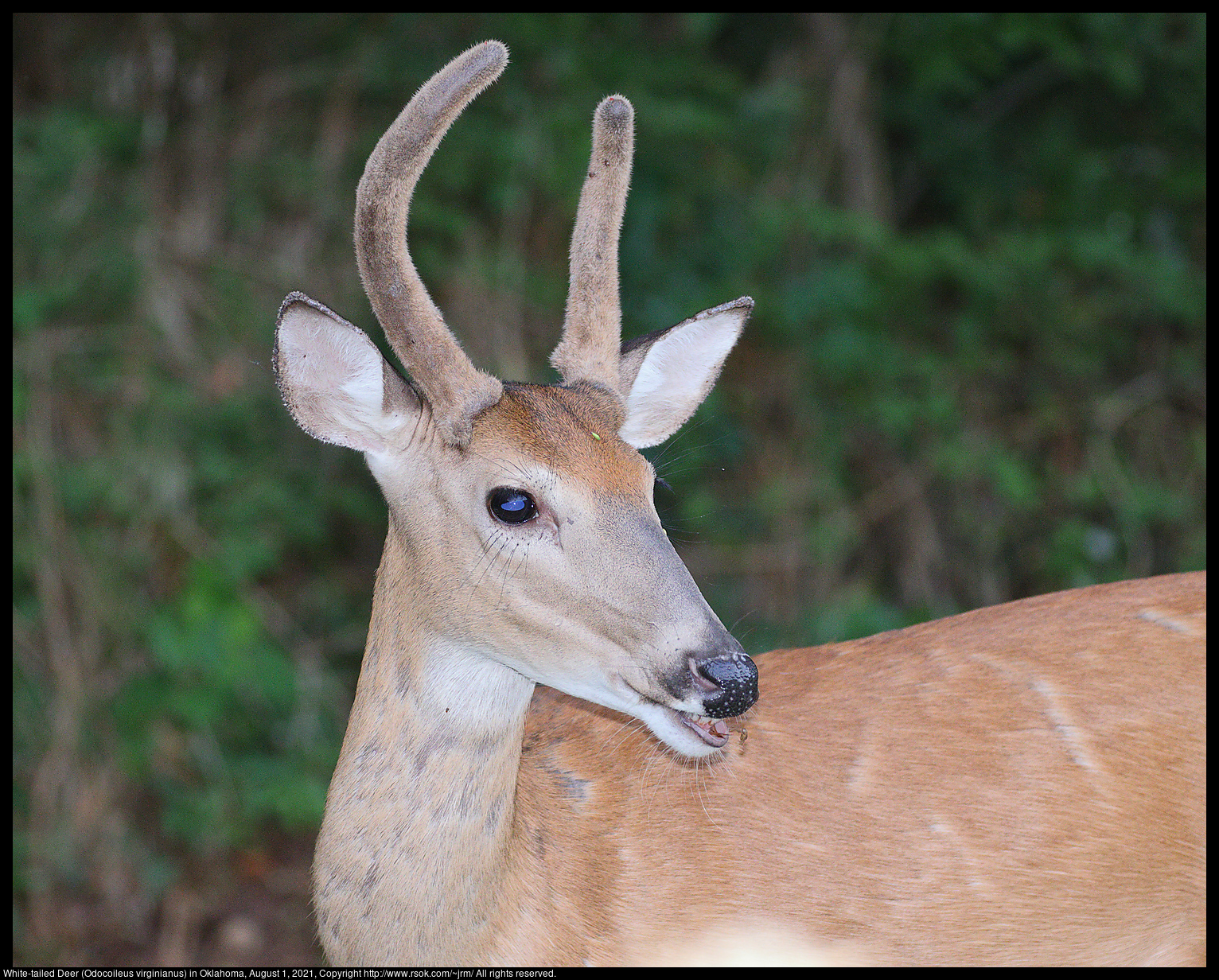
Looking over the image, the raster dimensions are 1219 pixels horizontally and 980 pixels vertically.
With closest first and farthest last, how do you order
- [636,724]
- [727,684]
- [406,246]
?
[727,684] → [406,246] → [636,724]

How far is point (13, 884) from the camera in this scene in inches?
194

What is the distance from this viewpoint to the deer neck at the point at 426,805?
2.54 metres

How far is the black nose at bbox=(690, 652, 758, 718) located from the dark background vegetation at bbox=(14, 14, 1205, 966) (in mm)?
2745

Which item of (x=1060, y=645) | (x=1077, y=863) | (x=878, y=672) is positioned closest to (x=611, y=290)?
(x=878, y=672)

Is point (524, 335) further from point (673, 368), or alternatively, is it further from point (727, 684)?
point (727, 684)

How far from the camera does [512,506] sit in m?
2.45

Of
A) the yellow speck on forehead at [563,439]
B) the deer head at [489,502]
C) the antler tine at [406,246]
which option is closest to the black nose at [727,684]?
the deer head at [489,502]

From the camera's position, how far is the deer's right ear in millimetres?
2479

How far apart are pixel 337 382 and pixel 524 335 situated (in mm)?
3732

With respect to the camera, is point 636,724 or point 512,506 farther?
point 636,724

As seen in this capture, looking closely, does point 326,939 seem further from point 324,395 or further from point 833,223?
point 833,223

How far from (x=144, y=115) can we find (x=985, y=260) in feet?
14.5

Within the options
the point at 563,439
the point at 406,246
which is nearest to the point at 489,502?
the point at 563,439

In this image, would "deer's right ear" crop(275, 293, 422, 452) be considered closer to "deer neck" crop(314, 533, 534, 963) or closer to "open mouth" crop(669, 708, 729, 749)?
"deer neck" crop(314, 533, 534, 963)
